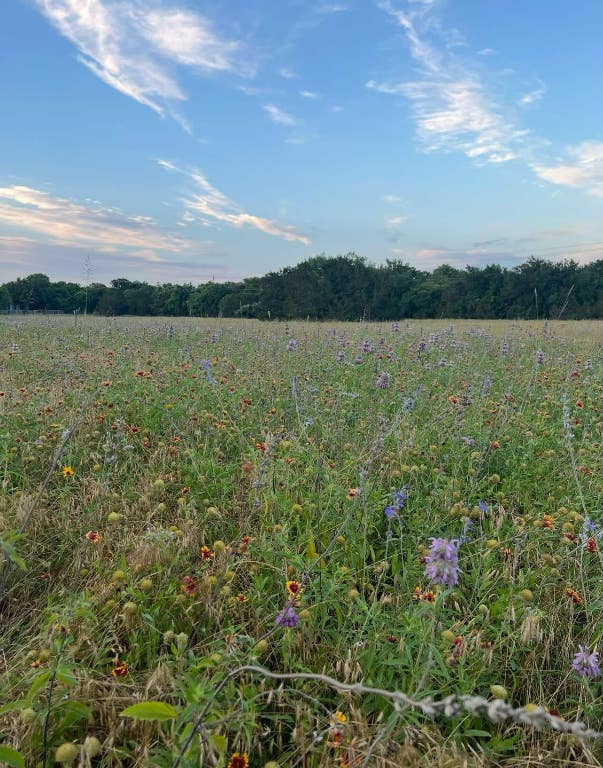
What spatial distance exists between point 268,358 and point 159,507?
12.7ft

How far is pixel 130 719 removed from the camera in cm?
148

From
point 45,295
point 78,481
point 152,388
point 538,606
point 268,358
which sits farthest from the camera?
point 45,295

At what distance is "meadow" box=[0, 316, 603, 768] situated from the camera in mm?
1396

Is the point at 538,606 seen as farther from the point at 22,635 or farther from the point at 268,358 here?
the point at 268,358

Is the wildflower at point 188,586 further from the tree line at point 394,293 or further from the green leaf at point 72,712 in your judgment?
the tree line at point 394,293

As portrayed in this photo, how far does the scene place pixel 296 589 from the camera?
170 cm

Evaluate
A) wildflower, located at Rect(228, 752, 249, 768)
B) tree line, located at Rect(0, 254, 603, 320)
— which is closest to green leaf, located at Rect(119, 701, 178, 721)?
wildflower, located at Rect(228, 752, 249, 768)

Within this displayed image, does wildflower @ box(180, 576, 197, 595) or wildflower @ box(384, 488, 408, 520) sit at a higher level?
wildflower @ box(384, 488, 408, 520)

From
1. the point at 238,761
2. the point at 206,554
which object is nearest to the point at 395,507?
the point at 206,554

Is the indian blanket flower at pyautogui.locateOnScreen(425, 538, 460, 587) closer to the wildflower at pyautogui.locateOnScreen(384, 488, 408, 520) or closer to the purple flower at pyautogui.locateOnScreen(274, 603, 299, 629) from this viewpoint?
the purple flower at pyautogui.locateOnScreen(274, 603, 299, 629)

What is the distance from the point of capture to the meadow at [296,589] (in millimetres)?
1396

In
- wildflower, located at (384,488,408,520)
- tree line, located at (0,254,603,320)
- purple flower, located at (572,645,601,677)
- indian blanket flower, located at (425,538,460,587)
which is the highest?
tree line, located at (0,254,603,320)

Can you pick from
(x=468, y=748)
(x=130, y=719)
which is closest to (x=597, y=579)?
(x=468, y=748)

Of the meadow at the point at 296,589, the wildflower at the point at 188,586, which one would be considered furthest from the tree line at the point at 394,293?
the wildflower at the point at 188,586
